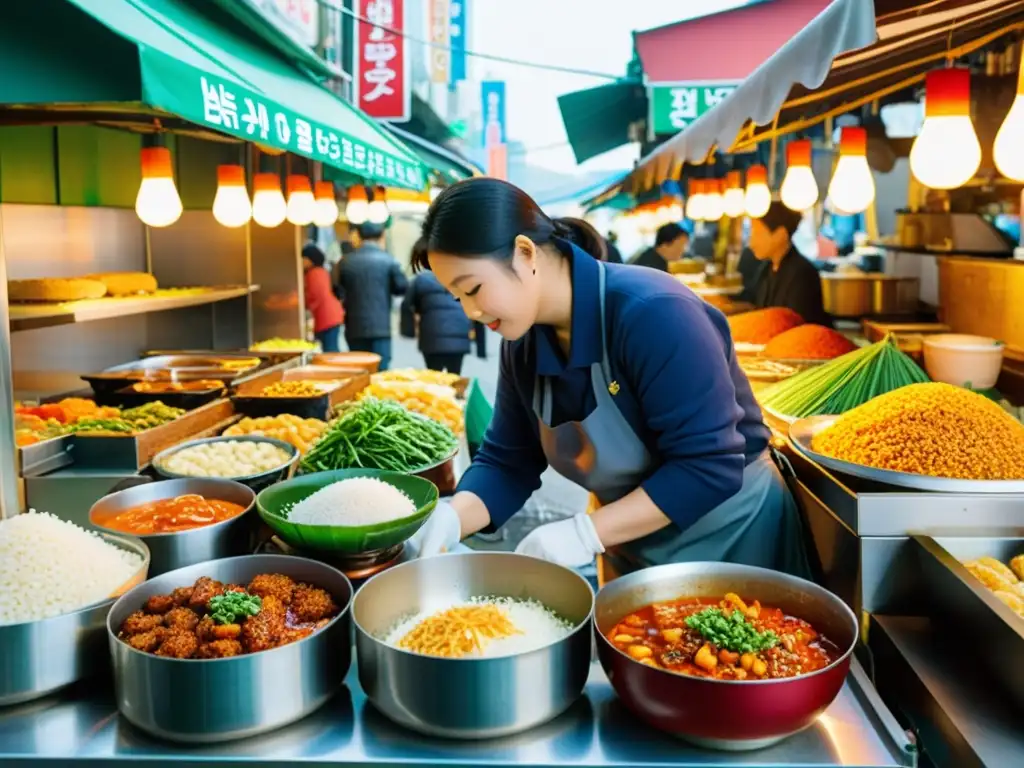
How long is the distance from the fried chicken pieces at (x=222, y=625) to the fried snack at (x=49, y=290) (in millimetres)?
3684

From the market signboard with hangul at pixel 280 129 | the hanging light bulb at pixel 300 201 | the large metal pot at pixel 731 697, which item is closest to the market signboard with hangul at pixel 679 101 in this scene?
the hanging light bulb at pixel 300 201

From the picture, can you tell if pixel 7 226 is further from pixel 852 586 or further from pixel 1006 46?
pixel 1006 46

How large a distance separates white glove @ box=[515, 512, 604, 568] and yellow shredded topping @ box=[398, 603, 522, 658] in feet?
1.18

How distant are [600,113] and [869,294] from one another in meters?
6.03

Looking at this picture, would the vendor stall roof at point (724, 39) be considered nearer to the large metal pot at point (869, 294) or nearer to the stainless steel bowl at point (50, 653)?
the large metal pot at point (869, 294)

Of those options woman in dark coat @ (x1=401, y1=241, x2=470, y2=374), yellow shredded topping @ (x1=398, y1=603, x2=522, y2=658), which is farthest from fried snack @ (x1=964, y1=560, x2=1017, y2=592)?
woman in dark coat @ (x1=401, y1=241, x2=470, y2=374)

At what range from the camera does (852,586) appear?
7.91ft

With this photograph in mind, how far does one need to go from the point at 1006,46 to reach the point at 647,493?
5070 mm

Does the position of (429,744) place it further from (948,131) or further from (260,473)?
(948,131)

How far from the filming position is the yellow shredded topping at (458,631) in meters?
1.81

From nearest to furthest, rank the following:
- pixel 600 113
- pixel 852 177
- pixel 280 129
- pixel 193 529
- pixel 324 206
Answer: pixel 193 529 → pixel 280 129 → pixel 852 177 → pixel 324 206 → pixel 600 113

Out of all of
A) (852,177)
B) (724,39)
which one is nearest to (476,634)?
(852,177)

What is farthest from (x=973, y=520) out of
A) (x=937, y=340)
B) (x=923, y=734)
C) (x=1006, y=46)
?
(x=1006, y=46)

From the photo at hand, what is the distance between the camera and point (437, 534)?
8.37ft
